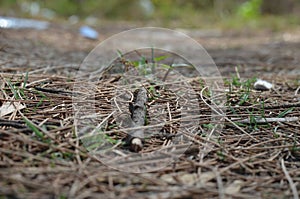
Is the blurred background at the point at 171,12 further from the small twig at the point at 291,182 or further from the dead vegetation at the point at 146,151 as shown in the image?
the small twig at the point at 291,182

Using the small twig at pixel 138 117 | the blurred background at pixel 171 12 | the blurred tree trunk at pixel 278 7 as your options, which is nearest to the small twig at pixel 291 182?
the small twig at pixel 138 117

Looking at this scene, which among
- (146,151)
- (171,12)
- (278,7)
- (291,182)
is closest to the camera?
(291,182)

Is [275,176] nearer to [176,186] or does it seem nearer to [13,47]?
[176,186]

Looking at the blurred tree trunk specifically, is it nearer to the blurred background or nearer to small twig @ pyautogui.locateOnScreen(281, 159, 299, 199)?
the blurred background

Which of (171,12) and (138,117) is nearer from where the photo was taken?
(138,117)

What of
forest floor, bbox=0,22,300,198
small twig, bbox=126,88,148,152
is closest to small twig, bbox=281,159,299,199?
forest floor, bbox=0,22,300,198

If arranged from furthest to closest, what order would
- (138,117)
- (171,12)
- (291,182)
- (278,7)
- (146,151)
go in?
(278,7)
(171,12)
(138,117)
(146,151)
(291,182)

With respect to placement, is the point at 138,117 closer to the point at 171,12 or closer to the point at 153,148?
the point at 153,148

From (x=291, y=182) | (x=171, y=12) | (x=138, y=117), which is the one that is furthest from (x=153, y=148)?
(x=171, y=12)

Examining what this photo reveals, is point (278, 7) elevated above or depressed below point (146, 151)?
above
